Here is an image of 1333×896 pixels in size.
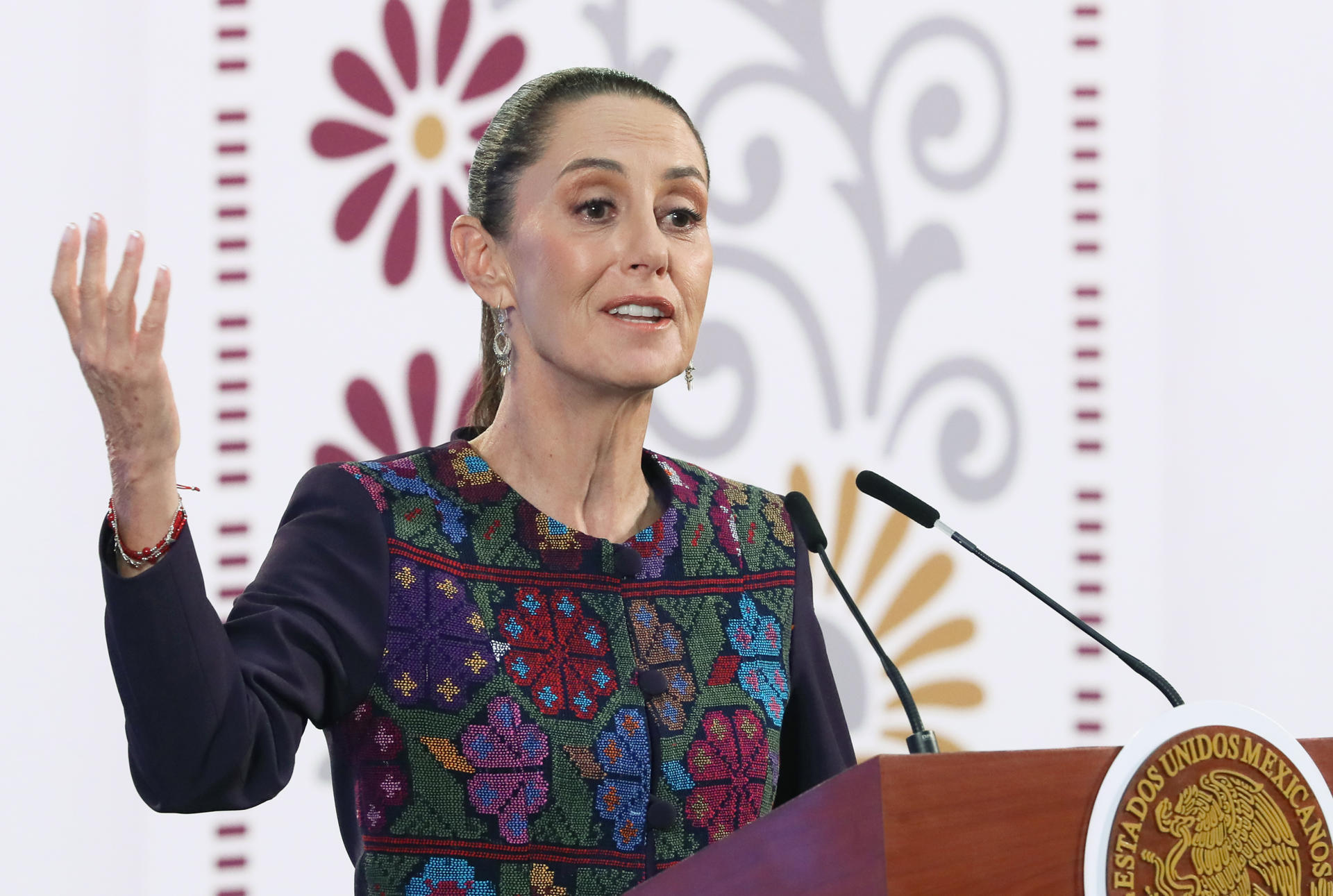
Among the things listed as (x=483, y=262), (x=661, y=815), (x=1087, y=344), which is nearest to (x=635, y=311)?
(x=483, y=262)

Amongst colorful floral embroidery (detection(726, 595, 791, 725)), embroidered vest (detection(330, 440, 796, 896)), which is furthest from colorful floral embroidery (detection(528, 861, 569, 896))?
colorful floral embroidery (detection(726, 595, 791, 725))

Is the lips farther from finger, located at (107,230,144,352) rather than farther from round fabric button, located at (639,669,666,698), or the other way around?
finger, located at (107,230,144,352)

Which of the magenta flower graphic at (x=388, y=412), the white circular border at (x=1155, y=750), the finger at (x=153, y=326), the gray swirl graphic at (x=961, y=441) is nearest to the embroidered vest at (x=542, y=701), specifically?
the finger at (x=153, y=326)

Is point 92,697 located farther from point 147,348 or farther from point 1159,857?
point 1159,857

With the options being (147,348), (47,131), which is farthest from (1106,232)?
(147,348)

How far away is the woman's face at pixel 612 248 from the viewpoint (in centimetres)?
183

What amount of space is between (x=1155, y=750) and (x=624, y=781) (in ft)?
2.38

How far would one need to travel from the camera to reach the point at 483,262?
1.98m

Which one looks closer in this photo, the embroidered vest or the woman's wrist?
the woman's wrist

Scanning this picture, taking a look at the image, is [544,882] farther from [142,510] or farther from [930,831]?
[930,831]

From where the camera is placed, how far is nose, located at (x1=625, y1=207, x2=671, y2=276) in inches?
72.1

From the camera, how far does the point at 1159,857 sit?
106 cm

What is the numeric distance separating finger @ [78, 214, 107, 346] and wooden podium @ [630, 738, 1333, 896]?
0.62 m

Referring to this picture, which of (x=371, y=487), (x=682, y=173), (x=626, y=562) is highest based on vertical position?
(x=682, y=173)
